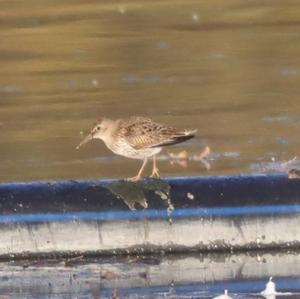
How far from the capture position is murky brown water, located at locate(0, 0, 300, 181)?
8.50m

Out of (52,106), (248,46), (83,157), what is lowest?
(83,157)

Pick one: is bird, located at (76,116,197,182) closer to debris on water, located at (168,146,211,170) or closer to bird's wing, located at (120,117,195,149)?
bird's wing, located at (120,117,195,149)

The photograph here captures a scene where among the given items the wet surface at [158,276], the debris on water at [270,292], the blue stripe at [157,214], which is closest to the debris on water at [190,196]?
the blue stripe at [157,214]

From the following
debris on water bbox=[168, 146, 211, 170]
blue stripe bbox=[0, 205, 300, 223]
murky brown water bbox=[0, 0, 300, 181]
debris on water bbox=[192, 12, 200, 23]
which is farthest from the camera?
debris on water bbox=[192, 12, 200, 23]

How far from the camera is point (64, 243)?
632 centimetres

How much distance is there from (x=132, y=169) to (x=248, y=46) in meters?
4.76

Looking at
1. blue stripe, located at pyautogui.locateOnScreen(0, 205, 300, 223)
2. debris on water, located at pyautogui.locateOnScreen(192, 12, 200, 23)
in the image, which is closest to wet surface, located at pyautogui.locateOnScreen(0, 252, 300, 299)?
blue stripe, located at pyautogui.locateOnScreen(0, 205, 300, 223)

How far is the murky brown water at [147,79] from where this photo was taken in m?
8.50

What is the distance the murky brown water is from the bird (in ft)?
1.45

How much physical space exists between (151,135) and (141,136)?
0.17 feet

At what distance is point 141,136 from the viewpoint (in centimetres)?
730

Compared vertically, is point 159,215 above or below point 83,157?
below

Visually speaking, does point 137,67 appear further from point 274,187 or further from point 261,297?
point 261,297

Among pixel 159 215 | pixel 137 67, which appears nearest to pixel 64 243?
pixel 159 215
